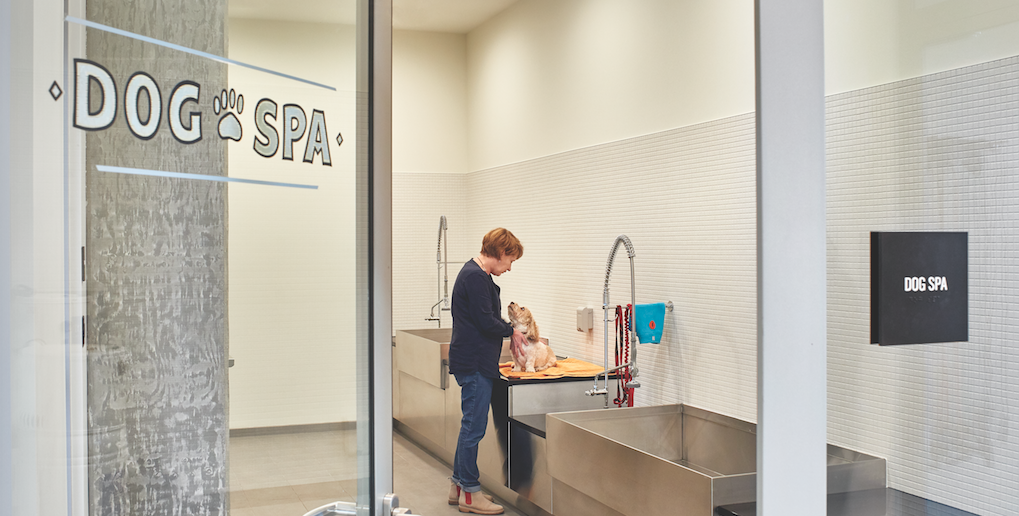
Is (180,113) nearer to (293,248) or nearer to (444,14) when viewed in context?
(293,248)

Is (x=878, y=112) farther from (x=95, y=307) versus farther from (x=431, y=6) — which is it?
(x=431, y=6)

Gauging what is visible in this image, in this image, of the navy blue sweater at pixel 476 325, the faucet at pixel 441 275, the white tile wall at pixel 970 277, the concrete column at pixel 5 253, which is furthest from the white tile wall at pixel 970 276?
the faucet at pixel 441 275

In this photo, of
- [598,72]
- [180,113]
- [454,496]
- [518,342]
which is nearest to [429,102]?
[598,72]

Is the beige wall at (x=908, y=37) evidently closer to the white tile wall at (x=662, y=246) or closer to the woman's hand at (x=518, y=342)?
the white tile wall at (x=662, y=246)

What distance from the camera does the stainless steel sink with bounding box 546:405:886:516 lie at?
87.7 inches

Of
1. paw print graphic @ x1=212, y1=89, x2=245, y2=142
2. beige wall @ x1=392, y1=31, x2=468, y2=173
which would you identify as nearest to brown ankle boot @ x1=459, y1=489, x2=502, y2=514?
beige wall @ x1=392, y1=31, x2=468, y2=173

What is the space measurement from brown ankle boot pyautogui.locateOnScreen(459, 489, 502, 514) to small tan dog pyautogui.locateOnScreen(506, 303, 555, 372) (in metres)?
0.71

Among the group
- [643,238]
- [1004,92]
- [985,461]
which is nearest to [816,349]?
[985,461]

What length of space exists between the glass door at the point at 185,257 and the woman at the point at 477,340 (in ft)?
8.54

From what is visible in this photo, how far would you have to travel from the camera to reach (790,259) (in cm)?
96

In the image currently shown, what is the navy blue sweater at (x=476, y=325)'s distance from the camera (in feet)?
11.9

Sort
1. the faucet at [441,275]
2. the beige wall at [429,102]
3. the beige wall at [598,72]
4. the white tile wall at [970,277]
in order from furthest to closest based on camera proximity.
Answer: the beige wall at [429,102]
the faucet at [441,275]
the beige wall at [598,72]
the white tile wall at [970,277]

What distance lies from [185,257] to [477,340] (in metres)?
3.02

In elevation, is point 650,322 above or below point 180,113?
below
